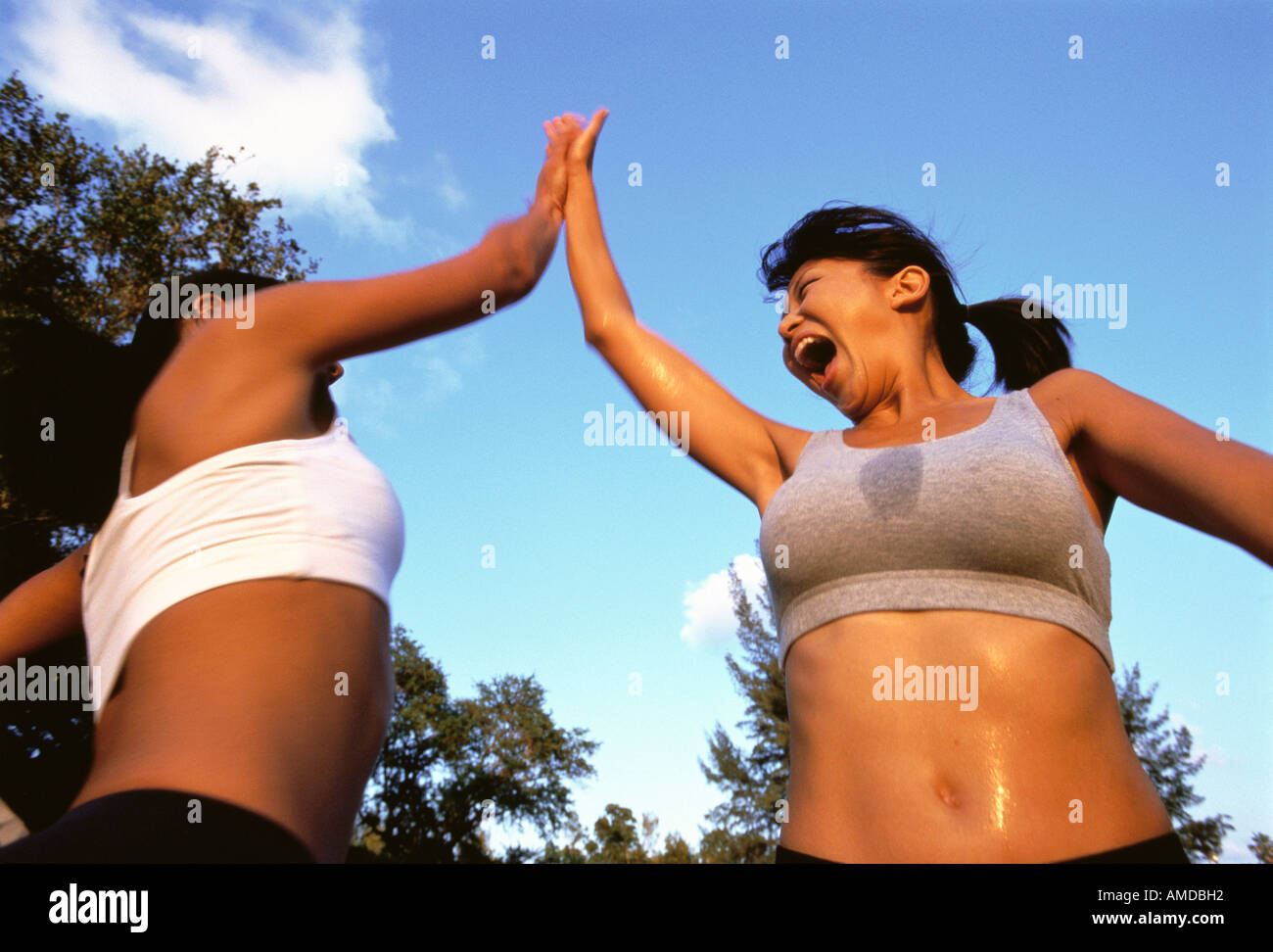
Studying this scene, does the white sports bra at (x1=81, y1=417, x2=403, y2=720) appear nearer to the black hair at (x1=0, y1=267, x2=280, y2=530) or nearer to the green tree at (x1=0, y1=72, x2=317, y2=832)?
the black hair at (x1=0, y1=267, x2=280, y2=530)

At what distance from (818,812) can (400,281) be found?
144 cm

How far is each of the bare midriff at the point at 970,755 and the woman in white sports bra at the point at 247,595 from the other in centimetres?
100

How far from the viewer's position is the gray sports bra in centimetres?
198

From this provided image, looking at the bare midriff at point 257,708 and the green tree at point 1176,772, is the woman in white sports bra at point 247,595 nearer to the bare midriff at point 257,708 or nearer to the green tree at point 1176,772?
the bare midriff at point 257,708

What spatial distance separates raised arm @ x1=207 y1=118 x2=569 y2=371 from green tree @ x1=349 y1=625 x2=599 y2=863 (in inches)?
1765

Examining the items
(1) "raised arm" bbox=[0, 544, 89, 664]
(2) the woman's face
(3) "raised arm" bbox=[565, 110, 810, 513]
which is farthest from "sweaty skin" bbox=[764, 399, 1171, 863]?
(1) "raised arm" bbox=[0, 544, 89, 664]

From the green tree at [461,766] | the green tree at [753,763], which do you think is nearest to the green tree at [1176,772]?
the green tree at [753,763]

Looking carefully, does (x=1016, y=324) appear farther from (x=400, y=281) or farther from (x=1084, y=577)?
(x=400, y=281)

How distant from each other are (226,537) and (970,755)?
1518 millimetres

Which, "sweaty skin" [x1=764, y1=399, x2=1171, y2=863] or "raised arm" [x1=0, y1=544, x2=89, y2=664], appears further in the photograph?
"raised arm" [x1=0, y1=544, x2=89, y2=664]

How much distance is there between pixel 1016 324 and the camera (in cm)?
295

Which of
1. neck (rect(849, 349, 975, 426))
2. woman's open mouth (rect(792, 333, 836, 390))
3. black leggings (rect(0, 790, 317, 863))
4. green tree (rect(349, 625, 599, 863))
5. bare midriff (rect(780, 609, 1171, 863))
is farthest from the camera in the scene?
green tree (rect(349, 625, 599, 863))

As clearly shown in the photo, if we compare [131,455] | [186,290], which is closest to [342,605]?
[131,455]
